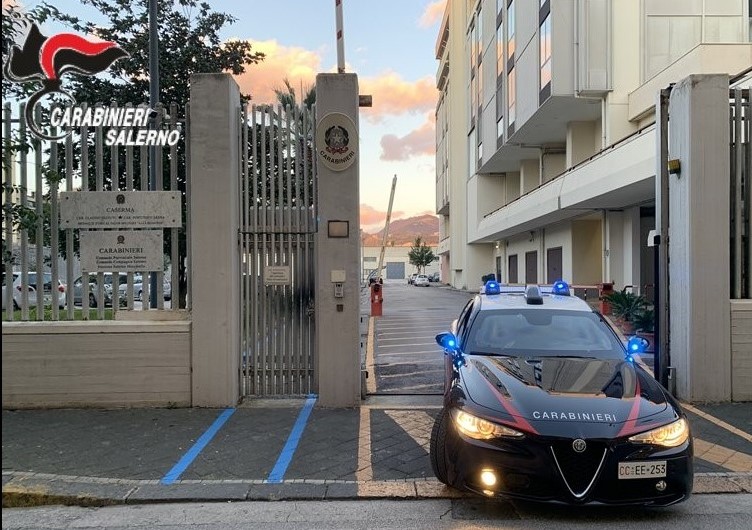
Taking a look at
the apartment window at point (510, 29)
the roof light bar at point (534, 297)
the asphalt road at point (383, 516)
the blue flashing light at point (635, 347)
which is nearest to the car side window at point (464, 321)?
the roof light bar at point (534, 297)

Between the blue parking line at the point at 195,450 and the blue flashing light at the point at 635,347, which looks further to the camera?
the blue flashing light at the point at 635,347

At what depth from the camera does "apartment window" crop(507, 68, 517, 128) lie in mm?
30119

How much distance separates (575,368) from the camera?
4.81 meters

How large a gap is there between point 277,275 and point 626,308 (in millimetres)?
10061

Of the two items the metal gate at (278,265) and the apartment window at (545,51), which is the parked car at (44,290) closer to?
the metal gate at (278,265)

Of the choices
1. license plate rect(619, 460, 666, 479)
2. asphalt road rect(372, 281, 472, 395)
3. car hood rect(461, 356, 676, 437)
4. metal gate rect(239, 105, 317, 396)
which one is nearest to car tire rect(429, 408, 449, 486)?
car hood rect(461, 356, 676, 437)

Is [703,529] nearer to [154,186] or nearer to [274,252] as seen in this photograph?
[274,252]

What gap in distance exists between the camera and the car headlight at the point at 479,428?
394 centimetres

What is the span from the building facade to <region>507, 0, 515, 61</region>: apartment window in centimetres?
11

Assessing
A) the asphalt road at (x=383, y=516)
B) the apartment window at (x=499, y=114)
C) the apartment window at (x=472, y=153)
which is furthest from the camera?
the apartment window at (x=472, y=153)

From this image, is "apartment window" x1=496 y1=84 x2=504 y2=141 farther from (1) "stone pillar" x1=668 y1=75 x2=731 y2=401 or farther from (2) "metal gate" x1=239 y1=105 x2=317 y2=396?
(2) "metal gate" x1=239 y1=105 x2=317 y2=396

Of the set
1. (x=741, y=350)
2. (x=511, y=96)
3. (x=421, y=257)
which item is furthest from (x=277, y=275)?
(x=421, y=257)

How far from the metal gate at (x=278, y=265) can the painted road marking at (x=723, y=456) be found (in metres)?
4.43

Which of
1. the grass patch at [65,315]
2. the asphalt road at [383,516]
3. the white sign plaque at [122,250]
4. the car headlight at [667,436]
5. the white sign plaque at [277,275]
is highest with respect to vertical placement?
the white sign plaque at [122,250]
